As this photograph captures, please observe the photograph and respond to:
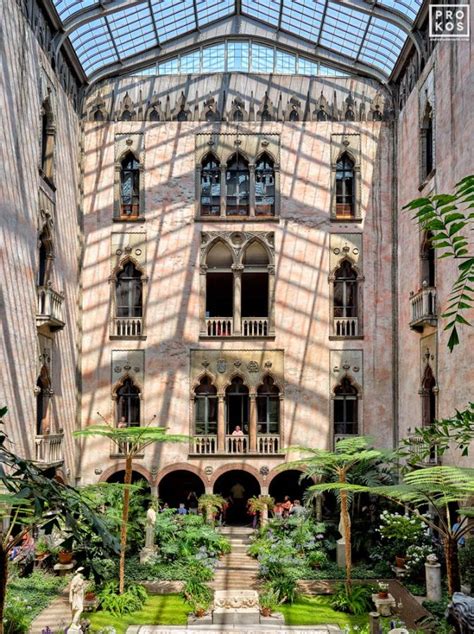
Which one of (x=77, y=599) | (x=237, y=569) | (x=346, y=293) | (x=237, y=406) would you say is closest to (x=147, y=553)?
(x=237, y=569)

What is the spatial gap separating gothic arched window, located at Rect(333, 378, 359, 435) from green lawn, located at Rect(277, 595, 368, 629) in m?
9.11

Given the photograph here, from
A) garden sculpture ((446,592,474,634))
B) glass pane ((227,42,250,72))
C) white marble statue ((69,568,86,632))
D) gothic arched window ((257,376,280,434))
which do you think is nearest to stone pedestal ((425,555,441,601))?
white marble statue ((69,568,86,632))

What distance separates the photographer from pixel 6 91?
60.6 ft

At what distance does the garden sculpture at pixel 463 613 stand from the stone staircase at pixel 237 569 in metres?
11.7

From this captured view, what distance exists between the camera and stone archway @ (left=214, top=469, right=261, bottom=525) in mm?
28069

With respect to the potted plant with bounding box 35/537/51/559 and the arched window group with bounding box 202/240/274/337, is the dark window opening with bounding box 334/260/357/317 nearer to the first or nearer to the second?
the arched window group with bounding box 202/240/274/337

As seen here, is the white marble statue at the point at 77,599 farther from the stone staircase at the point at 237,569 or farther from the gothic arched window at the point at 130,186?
the gothic arched window at the point at 130,186

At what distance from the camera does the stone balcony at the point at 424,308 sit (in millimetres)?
20812

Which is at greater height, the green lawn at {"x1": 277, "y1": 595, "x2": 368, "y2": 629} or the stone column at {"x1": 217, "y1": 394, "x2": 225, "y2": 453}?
the stone column at {"x1": 217, "y1": 394, "x2": 225, "y2": 453}

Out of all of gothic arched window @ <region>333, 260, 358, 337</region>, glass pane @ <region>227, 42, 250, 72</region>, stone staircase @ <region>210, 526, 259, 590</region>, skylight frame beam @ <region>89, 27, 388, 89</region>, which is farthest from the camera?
glass pane @ <region>227, 42, 250, 72</region>

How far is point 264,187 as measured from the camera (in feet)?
89.2

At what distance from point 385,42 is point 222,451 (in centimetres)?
1514

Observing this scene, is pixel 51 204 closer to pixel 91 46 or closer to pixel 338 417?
pixel 91 46

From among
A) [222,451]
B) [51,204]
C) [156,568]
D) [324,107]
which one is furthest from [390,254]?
[156,568]
